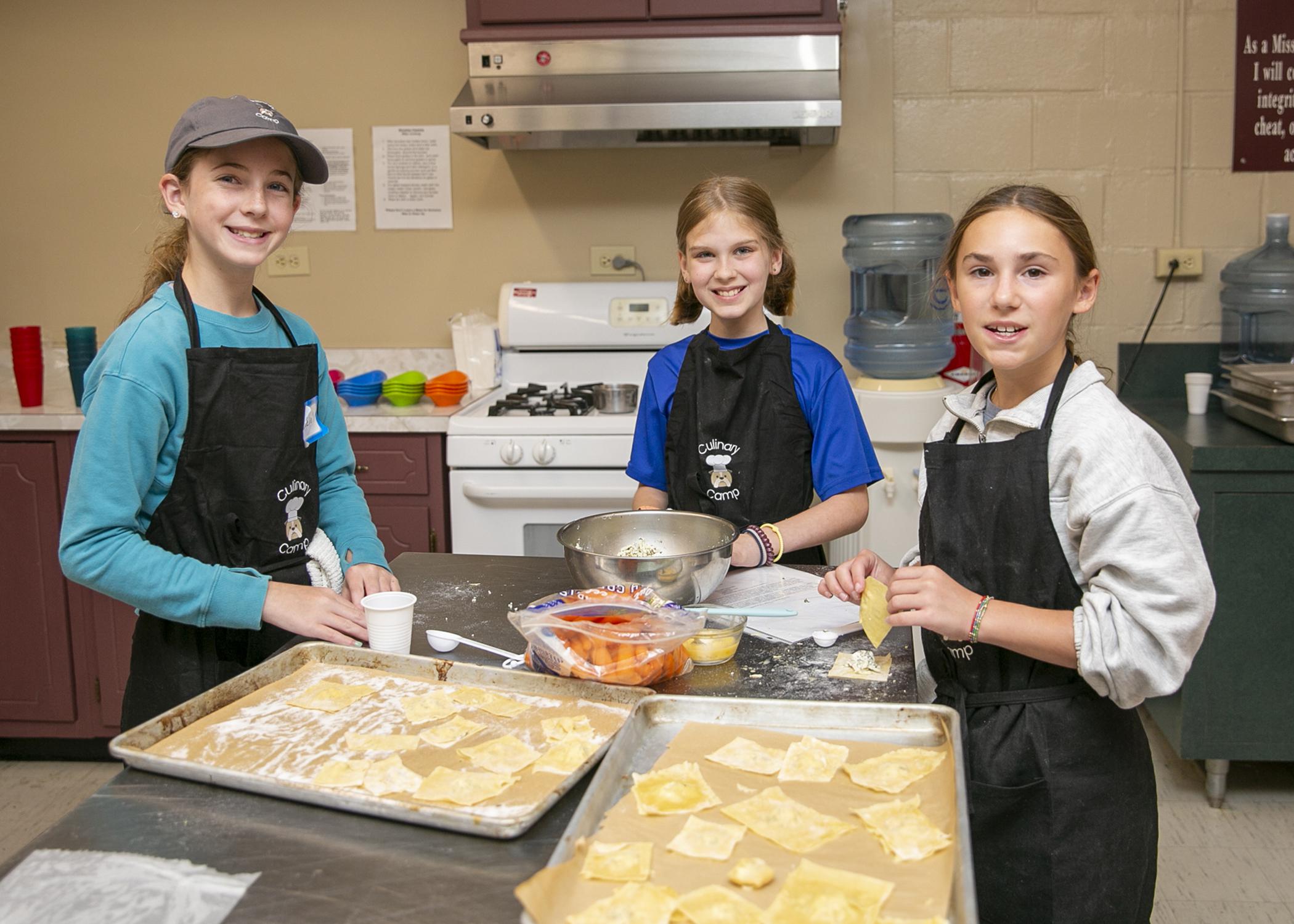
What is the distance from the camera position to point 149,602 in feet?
4.53

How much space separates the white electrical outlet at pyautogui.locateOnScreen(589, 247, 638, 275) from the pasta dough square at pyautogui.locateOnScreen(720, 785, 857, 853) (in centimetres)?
271

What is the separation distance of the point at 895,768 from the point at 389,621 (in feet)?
2.01

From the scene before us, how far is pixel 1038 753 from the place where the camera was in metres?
1.30

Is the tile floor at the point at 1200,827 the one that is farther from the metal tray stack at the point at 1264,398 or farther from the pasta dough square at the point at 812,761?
the pasta dough square at the point at 812,761

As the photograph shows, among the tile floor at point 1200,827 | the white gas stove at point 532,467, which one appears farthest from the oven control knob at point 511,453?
the tile floor at point 1200,827

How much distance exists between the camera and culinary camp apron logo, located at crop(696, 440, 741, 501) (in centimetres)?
199

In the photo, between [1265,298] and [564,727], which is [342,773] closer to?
[564,727]

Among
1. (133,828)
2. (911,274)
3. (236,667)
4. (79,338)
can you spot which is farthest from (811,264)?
(133,828)

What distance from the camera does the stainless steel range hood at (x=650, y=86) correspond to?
2.96 metres

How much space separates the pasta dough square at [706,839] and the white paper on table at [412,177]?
9.51 feet

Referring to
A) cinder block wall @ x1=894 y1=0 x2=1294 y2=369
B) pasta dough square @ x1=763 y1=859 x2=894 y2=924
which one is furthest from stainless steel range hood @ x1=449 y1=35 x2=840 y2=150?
pasta dough square @ x1=763 y1=859 x2=894 y2=924

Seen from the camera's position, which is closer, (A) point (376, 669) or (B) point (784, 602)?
(A) point (376, 669)

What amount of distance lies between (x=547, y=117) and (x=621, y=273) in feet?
2.16

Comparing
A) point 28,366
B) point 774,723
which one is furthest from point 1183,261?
point 28,366
